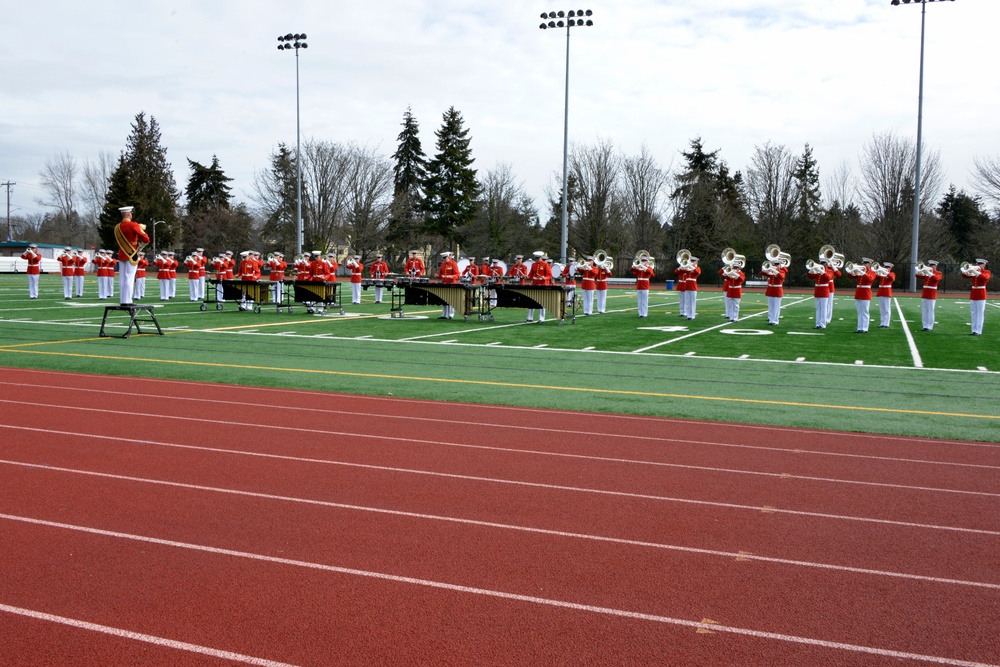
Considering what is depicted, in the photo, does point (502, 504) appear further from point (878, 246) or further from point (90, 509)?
point (878, 246)

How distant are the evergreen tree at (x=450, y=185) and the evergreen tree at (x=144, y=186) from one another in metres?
27.6

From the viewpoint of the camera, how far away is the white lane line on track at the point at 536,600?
373 centimetres

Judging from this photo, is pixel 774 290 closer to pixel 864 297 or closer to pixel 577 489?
pixel 864 297

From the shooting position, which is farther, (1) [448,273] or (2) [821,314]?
(1) [448,273]

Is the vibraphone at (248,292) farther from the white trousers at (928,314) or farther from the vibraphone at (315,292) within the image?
the white trousers at (928,314)

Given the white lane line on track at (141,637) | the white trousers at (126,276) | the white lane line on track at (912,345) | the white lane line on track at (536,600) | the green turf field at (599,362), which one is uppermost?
the white trousers at (126,276)

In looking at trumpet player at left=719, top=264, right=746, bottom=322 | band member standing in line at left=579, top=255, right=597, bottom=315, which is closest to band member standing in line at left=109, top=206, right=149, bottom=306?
band member standing in line at left=579, top=255, right=597, bottom=315

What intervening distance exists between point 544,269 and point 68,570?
20.0m

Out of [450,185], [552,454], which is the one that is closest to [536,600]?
[552,454]

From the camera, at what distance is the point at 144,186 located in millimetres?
82312

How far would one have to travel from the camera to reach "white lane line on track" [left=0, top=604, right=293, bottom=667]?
3.59m

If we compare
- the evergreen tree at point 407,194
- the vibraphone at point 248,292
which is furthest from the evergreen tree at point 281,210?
the vibraphone at point 248,292

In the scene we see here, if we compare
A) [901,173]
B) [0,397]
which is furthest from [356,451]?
[901,173]

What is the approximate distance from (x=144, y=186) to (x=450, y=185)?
105 ft
